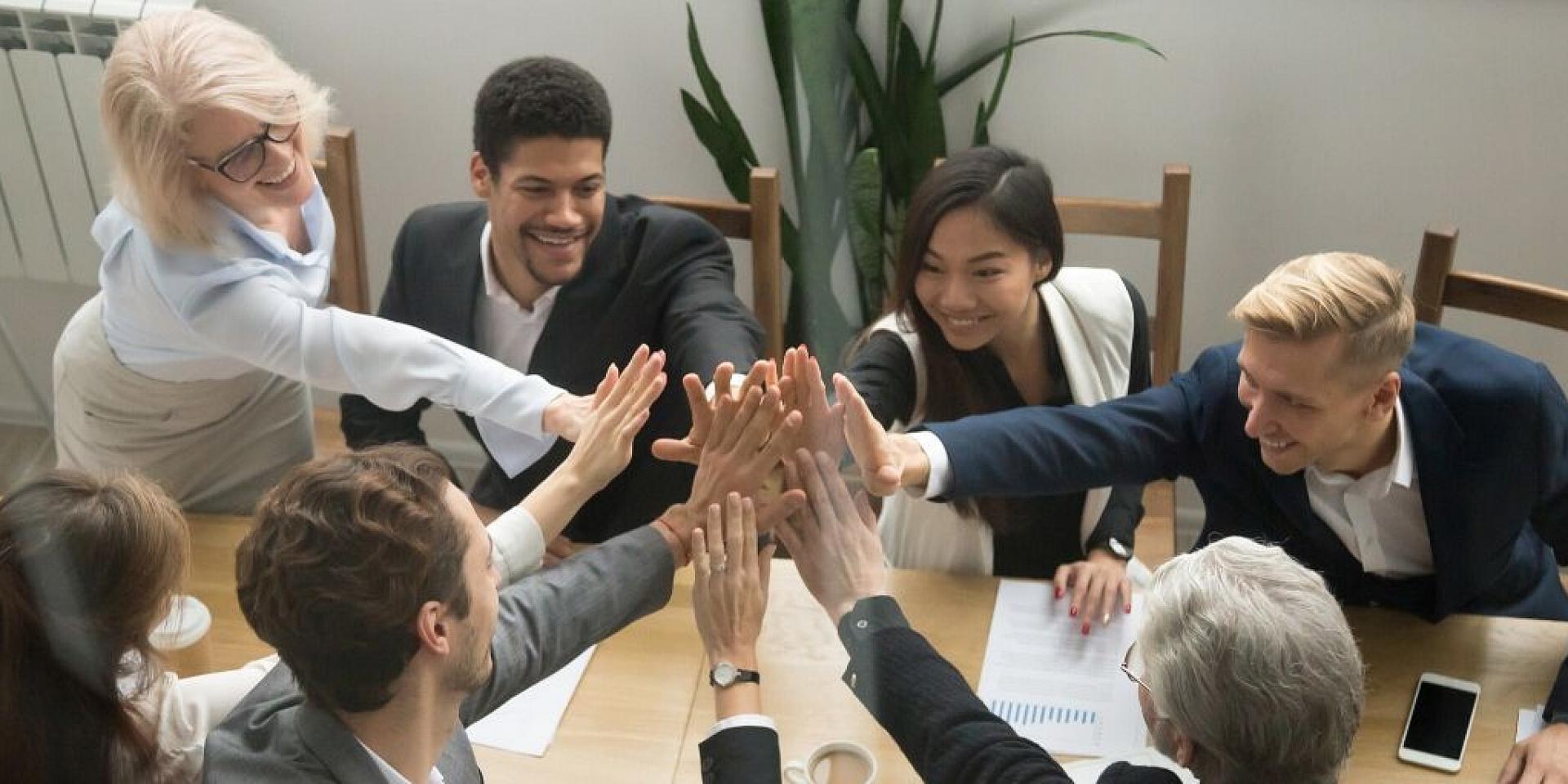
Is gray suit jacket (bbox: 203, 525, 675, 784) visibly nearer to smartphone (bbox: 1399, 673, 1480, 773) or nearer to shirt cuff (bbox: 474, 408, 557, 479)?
shirt cuff (bbox: 474, 408, 557, 479)

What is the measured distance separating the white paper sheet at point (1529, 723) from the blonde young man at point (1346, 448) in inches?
0.5

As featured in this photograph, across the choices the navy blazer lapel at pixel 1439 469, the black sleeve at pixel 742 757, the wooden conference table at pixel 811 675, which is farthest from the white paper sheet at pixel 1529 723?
the black sleeve at pixel 742 757

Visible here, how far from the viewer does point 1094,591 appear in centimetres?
141

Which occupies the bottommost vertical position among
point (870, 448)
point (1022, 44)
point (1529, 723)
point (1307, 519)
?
point (1529, 723)

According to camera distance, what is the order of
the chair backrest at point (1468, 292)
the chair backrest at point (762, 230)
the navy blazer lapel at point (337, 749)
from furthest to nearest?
the chair backrest at point (762, 230)
the chair backrest at point (1468, 292)
the navy blazer lapel at point (337, 749)

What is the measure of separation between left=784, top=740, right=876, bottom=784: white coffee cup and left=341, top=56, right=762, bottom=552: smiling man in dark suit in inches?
12.8

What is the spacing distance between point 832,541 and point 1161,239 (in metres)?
0.75

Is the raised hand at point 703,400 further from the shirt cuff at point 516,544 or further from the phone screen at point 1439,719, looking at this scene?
the phone screen at point 1439,719

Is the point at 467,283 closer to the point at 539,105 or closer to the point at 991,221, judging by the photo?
the point at 539,105

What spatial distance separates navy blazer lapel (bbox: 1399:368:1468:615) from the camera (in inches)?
52.6

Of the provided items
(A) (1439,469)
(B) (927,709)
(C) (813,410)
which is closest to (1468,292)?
(A) (1439,469)

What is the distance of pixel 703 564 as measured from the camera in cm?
127

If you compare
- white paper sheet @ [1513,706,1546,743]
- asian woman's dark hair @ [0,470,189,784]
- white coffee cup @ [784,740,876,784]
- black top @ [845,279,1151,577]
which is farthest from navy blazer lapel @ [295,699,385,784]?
white paper sheet @ [1513,706,1546,743]

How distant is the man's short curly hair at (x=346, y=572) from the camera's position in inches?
37.6
